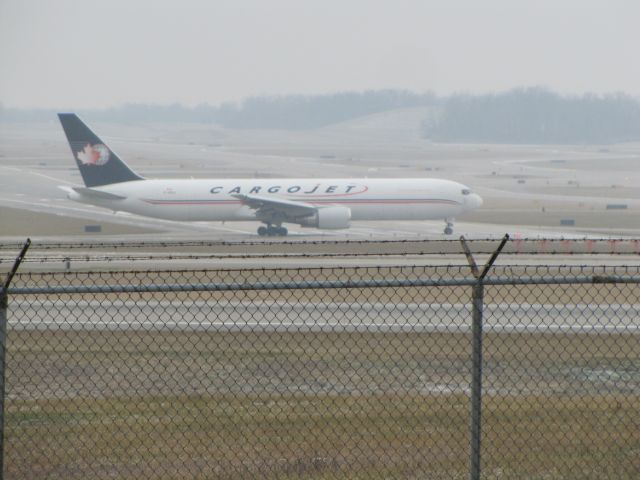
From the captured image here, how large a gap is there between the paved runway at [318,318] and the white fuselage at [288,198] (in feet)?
81.1

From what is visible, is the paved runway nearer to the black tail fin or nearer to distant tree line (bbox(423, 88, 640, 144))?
the black tail fin

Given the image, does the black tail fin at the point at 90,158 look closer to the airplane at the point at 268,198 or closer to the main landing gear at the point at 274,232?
the airplane at the point at 268,198

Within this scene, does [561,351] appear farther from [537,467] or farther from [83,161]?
[83,161]

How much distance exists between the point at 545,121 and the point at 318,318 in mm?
176373

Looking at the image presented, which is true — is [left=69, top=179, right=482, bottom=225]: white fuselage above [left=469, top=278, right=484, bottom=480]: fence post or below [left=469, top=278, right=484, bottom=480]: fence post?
below

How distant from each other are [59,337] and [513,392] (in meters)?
9.58

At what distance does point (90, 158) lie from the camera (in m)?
53.4

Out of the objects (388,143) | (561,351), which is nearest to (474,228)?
(561,351)

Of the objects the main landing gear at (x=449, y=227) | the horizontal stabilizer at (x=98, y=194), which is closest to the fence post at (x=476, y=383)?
the main landing gear at (x=449, y=227)

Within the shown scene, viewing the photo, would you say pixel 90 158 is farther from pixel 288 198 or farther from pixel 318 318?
pixel 318 318

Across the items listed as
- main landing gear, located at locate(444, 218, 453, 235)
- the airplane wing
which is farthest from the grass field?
main landing gear, located at locate(444, 218, 453, 235)

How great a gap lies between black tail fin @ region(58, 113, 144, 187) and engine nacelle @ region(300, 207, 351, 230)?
33.5ft

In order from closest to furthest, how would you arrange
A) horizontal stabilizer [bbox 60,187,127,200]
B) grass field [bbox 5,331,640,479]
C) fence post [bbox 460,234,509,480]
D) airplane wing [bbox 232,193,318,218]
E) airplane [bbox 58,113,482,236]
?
fence post [bbox 460,234,509,480] < grass field [bbox 5,331,640,479] < airplane wing [bbox 232,193,318,218] < airplane [bbox 58,113,482,236] < horizontal stabilizer [bbox 60,187,127,200]

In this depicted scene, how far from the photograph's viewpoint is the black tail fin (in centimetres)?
5341
